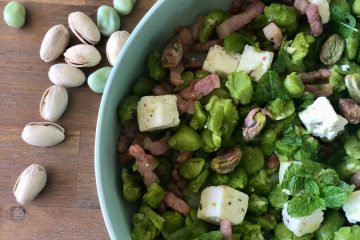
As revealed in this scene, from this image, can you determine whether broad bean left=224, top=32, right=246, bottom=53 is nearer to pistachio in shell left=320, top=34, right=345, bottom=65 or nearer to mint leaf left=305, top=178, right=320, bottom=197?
pistachio in shell left=320, top=34, right=345, bottom=65

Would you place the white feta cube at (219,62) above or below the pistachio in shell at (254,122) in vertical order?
above

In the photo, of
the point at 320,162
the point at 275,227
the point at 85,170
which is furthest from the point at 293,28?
the point at 85,170

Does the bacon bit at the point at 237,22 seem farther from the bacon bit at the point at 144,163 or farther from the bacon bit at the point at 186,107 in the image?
the bacon bit at the point at 144,163

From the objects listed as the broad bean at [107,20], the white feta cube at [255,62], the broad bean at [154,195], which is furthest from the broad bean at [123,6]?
the broad bean at [154,195]

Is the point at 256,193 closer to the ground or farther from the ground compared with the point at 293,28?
closer to the ground

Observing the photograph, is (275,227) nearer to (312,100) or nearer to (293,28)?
(312,100)

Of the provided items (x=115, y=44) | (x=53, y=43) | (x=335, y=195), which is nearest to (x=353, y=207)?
(x=335, y=195)

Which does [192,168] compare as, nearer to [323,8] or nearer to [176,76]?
[176,76]
